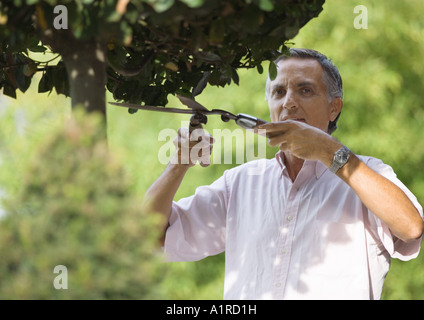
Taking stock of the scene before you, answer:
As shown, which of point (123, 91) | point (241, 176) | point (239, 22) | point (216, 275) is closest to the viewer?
point (239, 22)

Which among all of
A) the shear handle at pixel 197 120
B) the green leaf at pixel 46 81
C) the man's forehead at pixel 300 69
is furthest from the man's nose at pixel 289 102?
the green leaf at pixel 46 81

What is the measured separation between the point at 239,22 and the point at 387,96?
614 cm

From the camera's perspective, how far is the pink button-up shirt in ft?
8.18

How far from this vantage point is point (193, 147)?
252cm

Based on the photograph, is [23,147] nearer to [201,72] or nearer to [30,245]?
[30,245]

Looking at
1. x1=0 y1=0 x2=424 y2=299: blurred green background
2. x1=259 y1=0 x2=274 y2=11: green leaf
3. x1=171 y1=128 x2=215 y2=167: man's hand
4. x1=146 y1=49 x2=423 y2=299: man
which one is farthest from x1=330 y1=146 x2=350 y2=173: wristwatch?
x1=0 y1=0 x2=424 y2=299: blurred green background

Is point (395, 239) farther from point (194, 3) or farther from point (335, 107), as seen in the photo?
point (194, 3)

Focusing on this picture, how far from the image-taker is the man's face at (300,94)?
2842mm

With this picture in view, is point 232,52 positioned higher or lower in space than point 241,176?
higher

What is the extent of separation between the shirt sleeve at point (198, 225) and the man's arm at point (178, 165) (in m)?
0.05

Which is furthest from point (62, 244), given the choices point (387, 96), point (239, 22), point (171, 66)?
point (387, 96)

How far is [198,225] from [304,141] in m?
0.67

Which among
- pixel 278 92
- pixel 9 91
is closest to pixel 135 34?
pixel 9 91

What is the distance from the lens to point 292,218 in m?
2.64
